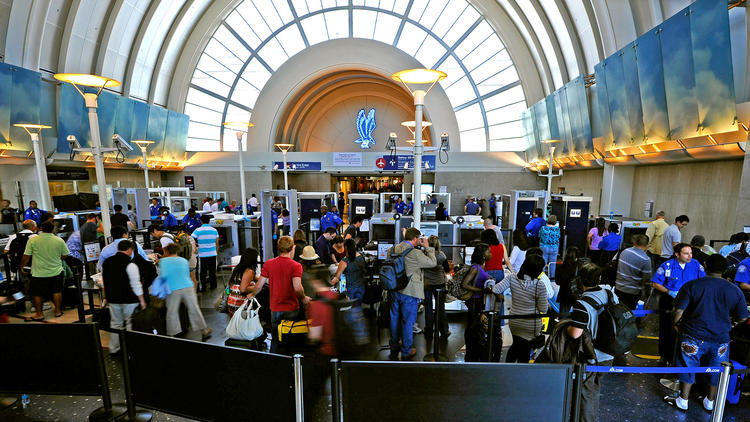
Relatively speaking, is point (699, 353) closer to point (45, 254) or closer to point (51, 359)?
point (51, 359)

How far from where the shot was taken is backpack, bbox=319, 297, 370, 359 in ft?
10.9

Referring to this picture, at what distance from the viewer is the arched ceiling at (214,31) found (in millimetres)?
11312

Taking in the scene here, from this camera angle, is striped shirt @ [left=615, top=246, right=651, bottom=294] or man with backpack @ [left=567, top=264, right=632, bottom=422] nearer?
man with backpack @ [left=567, top=264, right=632, bottom=422]

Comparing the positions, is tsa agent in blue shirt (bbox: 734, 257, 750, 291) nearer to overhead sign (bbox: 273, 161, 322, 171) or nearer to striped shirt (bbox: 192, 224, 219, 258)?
striped shirt (bbox: 192, 224, 219, 258)

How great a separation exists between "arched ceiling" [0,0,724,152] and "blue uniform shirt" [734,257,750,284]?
24.1ft

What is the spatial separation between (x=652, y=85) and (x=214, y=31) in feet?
74.1

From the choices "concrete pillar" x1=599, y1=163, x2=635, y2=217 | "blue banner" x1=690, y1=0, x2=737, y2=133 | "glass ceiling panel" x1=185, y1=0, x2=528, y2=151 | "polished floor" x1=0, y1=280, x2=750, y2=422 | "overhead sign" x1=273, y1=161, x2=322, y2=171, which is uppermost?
"glass ceiling panel" x1=185, y1=0, x2=528, y2=151

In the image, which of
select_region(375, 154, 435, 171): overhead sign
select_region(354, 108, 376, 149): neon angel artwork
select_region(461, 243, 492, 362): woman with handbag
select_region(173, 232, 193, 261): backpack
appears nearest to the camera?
select_region(461, 243, 492, 362): woman with handbag

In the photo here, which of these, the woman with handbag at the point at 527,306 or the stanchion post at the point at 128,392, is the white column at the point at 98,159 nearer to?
the stanchion post at the point at 128,392

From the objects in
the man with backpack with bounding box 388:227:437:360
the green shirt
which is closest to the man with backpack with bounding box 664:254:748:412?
the man with backpack with bounding box 388:227:437:360

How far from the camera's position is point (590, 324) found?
2.71 m

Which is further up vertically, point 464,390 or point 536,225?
point 536,225

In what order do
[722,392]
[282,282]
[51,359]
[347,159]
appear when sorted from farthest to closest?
[347,159] → [282,282] → [51,359] → [722,392]

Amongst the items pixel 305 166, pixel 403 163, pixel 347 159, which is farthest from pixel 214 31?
pixel 403 163
